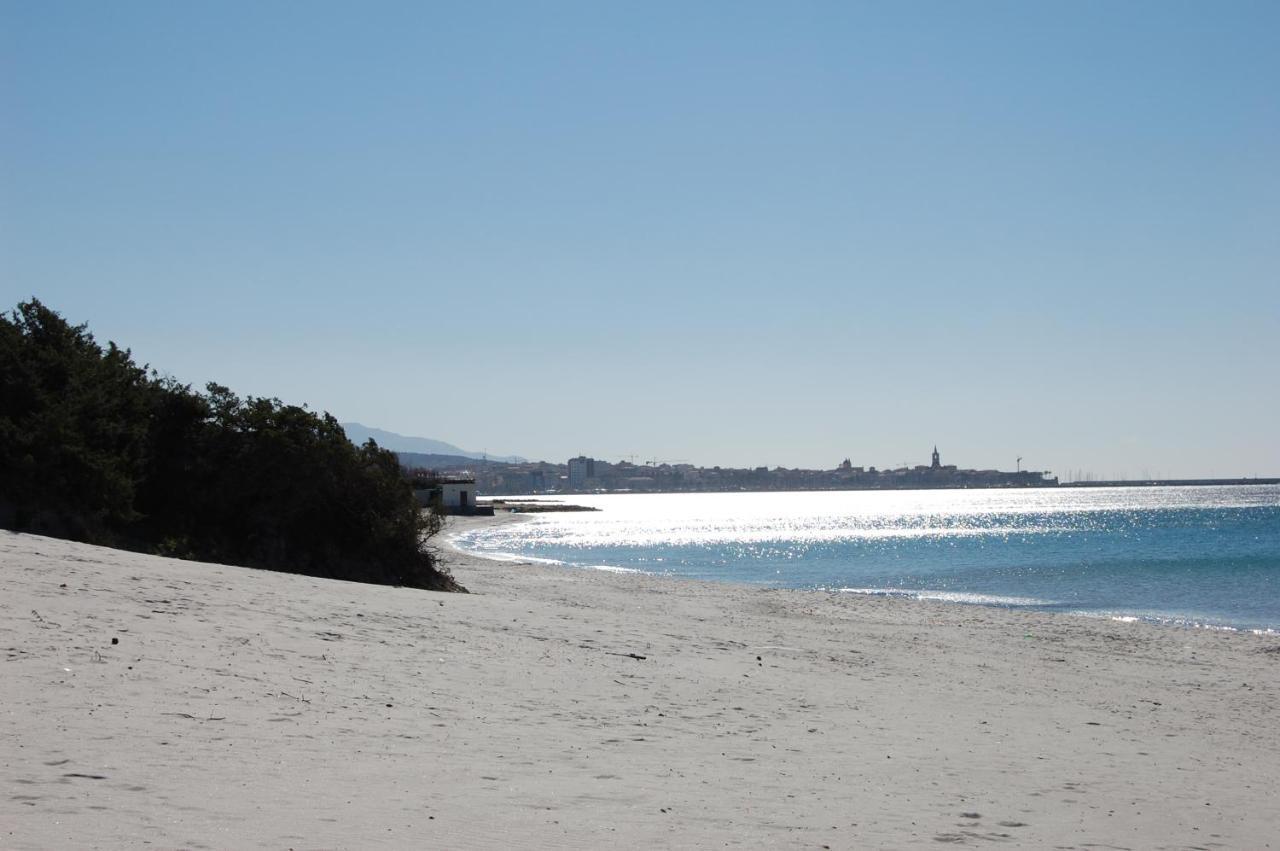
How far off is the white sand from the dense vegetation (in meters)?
7.71

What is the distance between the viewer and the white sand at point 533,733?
7.28 m

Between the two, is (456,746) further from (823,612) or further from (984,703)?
(823,612)

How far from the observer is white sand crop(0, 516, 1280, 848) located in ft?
23.9

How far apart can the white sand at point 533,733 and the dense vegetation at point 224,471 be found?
7.71m

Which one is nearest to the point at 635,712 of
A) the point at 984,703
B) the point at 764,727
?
the point at 764,727

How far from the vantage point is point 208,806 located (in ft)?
22.6

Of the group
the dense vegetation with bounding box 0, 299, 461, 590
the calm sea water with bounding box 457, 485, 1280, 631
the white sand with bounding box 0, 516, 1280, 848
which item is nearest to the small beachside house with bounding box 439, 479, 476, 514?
the calm sea water with bounding box 457, 485, 1280, 631

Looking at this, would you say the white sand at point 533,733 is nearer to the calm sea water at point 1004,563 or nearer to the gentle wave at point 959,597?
the gentle wave at point 959,597

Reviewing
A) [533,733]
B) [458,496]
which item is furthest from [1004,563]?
[458,496]

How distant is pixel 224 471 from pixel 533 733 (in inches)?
789

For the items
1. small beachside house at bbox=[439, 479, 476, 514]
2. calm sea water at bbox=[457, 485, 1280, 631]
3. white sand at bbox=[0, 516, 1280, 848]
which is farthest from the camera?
small beachside house at bbox=[439, 479, 476, 514]

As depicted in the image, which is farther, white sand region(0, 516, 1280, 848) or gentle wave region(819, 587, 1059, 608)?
gentle wave region(819, 587, 1059, 608)

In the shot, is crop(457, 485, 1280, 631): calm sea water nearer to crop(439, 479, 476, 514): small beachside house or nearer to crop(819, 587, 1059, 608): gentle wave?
crop(819, 587, 1059, 608): gentle wave

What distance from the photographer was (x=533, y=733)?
1020 cm
